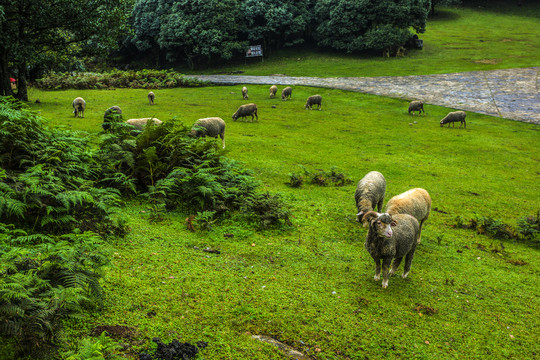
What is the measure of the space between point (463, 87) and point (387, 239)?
4347 centimetres

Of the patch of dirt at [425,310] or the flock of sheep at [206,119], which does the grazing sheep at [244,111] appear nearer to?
the flock of sheep at [206,119]

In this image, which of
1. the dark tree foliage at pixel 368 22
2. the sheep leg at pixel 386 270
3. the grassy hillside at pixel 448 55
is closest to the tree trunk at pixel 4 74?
the sheep leg at pixel 386 270

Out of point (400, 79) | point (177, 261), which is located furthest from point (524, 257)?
point (400, 79)

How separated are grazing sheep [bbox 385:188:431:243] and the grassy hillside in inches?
1765

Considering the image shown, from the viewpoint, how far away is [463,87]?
147 ft

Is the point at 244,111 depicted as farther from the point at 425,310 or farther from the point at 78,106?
the point at 425,310

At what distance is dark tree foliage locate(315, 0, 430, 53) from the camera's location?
5912cm

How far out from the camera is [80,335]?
4.80 metres

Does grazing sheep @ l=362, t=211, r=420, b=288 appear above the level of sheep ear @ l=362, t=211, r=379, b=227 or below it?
below

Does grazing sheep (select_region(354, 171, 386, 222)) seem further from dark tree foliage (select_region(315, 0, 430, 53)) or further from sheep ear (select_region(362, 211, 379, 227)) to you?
dark tree foliage (select_region(315, 0, 430, 53))

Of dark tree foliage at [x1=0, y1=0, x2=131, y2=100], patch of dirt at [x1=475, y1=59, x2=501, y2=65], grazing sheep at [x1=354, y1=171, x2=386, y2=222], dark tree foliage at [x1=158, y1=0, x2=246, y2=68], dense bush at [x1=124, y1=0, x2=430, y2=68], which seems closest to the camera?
grazing sheep at [x1=354, y1=171, x2=386, y2=222]

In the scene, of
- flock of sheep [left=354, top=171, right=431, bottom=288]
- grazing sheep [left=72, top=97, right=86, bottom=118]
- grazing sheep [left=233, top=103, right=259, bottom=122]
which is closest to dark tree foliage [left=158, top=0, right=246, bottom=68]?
grazing sheep [left=233, top=103, right=259, bottom=122]

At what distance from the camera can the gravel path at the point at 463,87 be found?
39.0m

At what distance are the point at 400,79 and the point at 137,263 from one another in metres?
48.0
